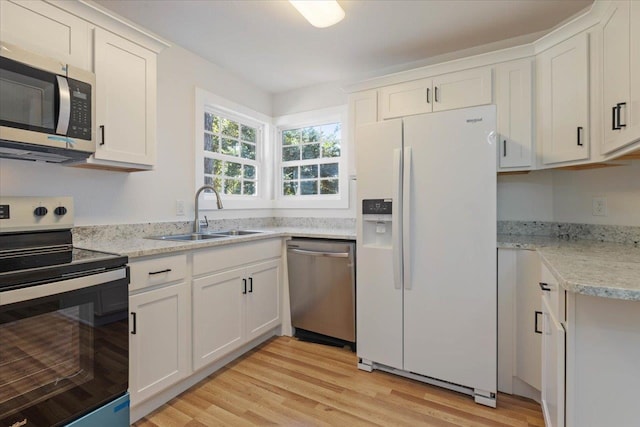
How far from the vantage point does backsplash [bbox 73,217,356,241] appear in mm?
1926

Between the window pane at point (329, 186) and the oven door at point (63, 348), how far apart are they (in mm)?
2186

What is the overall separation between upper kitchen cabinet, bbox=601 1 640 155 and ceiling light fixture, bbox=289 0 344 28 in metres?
1.38

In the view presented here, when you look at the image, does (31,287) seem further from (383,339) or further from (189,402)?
(383,339)

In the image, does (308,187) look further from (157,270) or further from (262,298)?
(157,270)

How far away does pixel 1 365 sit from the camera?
42.1 inches

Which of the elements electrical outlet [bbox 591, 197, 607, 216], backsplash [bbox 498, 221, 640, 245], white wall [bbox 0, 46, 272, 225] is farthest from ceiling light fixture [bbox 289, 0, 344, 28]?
electrical outlet [bbox 591, 197, 607, 216]

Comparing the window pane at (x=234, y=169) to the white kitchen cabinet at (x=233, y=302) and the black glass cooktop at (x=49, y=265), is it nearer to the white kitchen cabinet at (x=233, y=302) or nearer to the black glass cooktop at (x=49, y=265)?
the white kitchen cabinet at (x=233, y=302)

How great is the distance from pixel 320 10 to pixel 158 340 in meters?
2.12

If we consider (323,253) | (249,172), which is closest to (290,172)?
(249,172)

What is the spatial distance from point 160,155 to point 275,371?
1844 millimetres


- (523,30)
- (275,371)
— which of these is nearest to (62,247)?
(275,371)

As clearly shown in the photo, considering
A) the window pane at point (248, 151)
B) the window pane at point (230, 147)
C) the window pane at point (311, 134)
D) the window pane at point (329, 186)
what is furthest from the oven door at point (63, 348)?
the window pane at point (311, 134)

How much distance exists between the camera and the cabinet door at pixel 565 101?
181 centimetres

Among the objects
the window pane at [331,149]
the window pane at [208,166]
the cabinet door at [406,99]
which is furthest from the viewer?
the window pane at [331,149]
